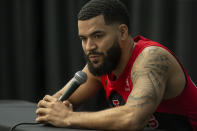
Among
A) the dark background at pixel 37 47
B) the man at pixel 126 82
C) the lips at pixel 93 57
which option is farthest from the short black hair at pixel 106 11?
the dark background at pixel 37 47

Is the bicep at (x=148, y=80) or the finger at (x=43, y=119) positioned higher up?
the bicep at (x=148, y=80)

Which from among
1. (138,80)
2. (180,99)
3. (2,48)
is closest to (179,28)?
(180,99)

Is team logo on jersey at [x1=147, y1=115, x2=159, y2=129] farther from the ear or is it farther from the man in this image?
the ear

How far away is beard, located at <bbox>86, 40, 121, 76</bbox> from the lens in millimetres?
1319

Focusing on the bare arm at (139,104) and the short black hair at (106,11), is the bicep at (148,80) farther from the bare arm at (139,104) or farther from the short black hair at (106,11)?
the short black hair at (106,11)

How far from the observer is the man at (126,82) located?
115cm

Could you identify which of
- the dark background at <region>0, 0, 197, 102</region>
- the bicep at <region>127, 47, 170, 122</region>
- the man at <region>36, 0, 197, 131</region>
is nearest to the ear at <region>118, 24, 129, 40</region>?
the man at <region>36, 0, 197, 131</region>

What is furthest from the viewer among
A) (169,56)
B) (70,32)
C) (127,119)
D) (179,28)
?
(70,32)

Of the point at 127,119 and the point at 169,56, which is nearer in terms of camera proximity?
the point at 127,119

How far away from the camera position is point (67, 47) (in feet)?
8.61

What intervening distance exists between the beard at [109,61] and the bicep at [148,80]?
0.34 feet

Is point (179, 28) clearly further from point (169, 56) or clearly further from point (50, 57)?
point (50, 57)

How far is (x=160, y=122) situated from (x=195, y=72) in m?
0.81

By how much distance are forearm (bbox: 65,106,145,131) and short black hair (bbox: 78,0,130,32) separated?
1.10 feet
